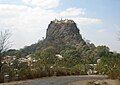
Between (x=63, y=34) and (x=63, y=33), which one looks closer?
(x=63, y=34)

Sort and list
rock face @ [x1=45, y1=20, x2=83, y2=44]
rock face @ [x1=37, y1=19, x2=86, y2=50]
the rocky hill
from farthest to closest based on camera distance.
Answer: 1. rock face @ [x1=45, y1=20, x2=83, y2=44]
2. rock face @ [x1=37, y1=19, x2=86, y2=50]
3. the rocky hill

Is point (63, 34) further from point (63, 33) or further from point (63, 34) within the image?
point (63, 33)

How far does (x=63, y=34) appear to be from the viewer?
438ft

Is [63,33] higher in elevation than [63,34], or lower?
higher

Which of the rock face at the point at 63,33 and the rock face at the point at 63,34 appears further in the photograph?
the rock face at the point at 63,33

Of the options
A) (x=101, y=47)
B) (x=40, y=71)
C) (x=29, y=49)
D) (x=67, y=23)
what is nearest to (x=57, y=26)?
(x=67, y=23)

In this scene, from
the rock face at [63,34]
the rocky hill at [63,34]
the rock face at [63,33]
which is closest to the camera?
the rocky hill at [63,34]

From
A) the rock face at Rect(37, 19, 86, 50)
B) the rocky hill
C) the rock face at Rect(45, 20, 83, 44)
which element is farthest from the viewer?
the rock face at Rect(45, 20, 83, 44)

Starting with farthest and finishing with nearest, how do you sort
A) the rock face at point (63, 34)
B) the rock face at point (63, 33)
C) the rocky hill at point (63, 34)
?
the rock face at point (63, 33)
the rock face at point (63, 34)
the rocky hill at point (63, 34)

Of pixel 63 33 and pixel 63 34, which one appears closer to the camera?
pixel 63 34

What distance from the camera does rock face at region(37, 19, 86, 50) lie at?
12925 cm

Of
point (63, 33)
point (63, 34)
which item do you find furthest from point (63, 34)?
point (63, 33)

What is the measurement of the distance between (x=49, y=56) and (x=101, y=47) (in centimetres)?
3244

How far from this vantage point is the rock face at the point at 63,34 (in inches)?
5089
